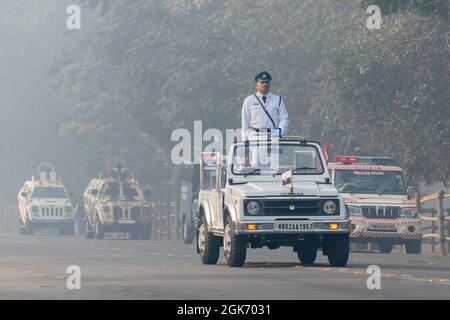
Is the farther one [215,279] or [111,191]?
[111,191]

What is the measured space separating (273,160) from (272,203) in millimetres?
1116

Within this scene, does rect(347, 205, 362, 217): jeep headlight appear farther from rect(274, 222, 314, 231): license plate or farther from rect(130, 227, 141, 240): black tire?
rect(130, 227, 141, 240): black tire

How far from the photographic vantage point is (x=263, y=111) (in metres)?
23.0

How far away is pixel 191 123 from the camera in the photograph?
49.9m

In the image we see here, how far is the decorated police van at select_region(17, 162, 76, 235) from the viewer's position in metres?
57.1

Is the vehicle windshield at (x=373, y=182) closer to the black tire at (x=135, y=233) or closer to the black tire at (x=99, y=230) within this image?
the black tire at (x=99, y=230)

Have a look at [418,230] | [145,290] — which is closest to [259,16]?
[418,230]

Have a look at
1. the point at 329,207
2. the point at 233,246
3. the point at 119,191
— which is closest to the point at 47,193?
the point at 119,191

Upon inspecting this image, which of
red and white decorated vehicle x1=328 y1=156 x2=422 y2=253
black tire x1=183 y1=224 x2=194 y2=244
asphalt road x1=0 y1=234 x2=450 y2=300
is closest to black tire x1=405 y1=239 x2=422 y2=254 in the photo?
red and white decorated vehicle x1=328 y1=156 x2=422 y2=253

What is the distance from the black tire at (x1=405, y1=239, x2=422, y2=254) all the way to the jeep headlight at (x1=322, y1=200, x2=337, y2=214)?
11273mm

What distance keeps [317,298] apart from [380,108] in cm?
2256

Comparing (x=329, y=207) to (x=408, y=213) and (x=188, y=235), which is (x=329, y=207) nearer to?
(x=408, y=213)

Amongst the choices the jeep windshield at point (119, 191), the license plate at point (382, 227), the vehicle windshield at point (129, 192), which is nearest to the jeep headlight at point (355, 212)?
the license plate at point (382, 227)
